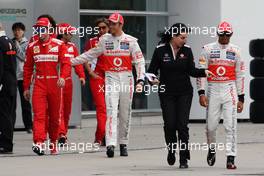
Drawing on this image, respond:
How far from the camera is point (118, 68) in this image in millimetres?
15719

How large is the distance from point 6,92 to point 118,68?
6.21 feet

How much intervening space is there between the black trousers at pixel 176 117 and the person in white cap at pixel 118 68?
1526 millimetres

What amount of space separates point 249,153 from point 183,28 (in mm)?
2989

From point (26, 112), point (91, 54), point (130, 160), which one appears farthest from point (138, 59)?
point (26, 112)

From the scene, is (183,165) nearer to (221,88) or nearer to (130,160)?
(221,88)

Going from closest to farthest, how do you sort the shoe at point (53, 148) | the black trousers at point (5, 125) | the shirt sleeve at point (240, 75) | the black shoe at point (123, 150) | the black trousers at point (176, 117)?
the black trousers at point (176, 117) < the shirt sleeve at point (240, 75) < the black shoe at point (123, 150) < the shoe at point (53, 148) < the black trousers at point (5, 125)

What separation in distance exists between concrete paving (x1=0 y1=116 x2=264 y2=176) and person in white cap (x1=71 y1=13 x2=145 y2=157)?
60 centimetres

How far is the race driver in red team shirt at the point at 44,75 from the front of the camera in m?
15.8

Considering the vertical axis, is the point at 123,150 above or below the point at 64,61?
below

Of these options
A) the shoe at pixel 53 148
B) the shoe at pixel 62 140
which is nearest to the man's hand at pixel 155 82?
the shoe at pixel 53 148

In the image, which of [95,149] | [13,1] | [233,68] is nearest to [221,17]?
[13,1]

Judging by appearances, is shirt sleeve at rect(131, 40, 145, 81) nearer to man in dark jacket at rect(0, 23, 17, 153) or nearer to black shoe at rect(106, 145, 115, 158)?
black shoe at rect(106, 145, 115, 158)

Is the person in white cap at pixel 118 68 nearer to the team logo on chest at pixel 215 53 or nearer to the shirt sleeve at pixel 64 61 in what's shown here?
the shirt sleeve at pixel 64 61

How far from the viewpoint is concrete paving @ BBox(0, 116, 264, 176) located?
1342 cm
